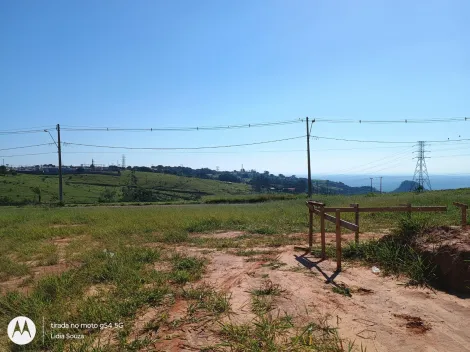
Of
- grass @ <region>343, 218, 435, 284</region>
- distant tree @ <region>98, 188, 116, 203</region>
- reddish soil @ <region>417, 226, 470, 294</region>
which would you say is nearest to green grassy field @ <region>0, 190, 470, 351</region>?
grass @ <region>343, 218, 435, 284</region>

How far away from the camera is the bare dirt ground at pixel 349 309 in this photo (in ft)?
13.0

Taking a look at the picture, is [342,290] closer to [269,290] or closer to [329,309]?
[329,309]

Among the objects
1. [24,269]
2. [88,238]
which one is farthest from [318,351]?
[88,238]

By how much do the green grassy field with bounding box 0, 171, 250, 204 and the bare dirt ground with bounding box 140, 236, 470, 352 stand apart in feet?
130

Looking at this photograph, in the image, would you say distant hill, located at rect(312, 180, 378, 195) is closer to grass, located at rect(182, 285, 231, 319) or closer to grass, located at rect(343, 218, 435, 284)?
grass, located at rect(343, 218, 435, 284)

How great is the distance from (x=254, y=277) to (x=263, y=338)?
2.43 metres

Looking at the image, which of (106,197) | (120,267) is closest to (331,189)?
(106,197)

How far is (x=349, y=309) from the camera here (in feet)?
15.8

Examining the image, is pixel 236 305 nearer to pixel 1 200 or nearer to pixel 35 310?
pixel 35 310

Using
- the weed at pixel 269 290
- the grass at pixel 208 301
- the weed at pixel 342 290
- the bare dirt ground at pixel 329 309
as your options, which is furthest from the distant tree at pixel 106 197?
the weed at pixel 342 290

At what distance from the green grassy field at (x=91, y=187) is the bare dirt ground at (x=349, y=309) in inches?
1561

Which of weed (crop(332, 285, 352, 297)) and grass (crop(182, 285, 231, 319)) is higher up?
grass (crop(182, 285, 231, 319))

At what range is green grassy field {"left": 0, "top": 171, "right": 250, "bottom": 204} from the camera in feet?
167

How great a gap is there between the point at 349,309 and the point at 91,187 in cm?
6970
